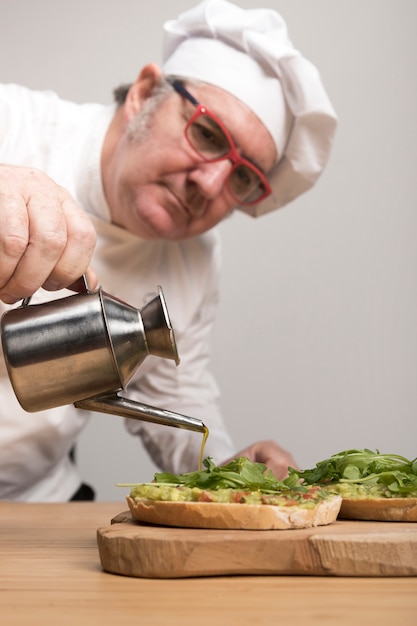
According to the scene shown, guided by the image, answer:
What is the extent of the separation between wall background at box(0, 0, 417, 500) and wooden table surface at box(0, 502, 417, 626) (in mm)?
2732

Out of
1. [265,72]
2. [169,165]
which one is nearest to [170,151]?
[169,165]

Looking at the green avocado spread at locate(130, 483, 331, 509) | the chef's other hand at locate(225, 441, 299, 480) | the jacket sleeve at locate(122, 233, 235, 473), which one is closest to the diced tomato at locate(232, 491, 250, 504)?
the green avocado spread at locate(130, 483, 331, 509)

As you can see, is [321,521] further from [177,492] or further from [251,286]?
[251,286]

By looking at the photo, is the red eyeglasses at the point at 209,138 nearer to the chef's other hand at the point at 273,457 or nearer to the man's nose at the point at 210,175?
the man's nose at the point at 210,175

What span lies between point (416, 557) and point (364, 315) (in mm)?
2871

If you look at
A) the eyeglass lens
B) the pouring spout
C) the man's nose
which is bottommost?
the pouring spout

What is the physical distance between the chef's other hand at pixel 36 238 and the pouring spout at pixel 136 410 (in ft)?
0.69

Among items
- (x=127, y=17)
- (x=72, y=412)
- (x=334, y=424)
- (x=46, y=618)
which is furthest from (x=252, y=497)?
(x=127, y=17)

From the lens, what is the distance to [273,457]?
2.37 meters

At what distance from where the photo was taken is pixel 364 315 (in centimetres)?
398

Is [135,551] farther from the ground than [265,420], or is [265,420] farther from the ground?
[135,551]

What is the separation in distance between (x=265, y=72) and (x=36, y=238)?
158 cm

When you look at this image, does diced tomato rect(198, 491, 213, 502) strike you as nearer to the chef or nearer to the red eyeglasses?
the chef

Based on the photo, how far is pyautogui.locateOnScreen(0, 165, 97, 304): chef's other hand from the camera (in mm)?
1319
